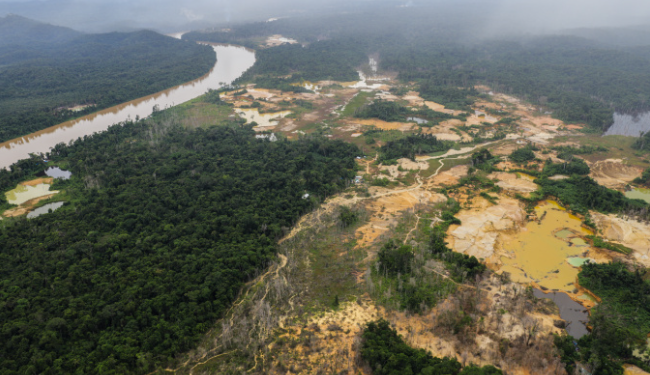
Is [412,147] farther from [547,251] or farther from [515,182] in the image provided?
[547,251]

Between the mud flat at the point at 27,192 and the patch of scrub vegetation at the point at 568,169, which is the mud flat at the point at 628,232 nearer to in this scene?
the patch of scrub vegetation at the point at 568,169

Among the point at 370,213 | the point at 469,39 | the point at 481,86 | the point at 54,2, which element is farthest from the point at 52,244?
the point at 54,2

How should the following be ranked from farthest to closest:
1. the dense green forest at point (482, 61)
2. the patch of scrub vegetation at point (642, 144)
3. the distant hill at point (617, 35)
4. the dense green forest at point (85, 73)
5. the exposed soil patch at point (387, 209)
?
1. the distant hill at point (617, 35)
2. the dense green forest at point (482, 61)
3. the dense green forest at point (85, 73)
4. the patch of scrub vegetation at point (642, 144)
5. the exposed soil patch at point (387, 209)

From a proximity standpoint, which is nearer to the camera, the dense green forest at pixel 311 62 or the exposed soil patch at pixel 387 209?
the exposed soil patch at pixel 387 209

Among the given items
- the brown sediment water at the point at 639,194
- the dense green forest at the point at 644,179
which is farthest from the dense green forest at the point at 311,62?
the brown sediment water at the point at 639,194

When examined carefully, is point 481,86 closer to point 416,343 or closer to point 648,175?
point 648,175

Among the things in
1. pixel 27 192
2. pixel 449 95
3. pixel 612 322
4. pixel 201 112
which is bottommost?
pixel 612 322

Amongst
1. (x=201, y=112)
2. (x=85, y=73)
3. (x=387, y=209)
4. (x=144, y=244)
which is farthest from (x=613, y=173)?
(x=85, y=73)
